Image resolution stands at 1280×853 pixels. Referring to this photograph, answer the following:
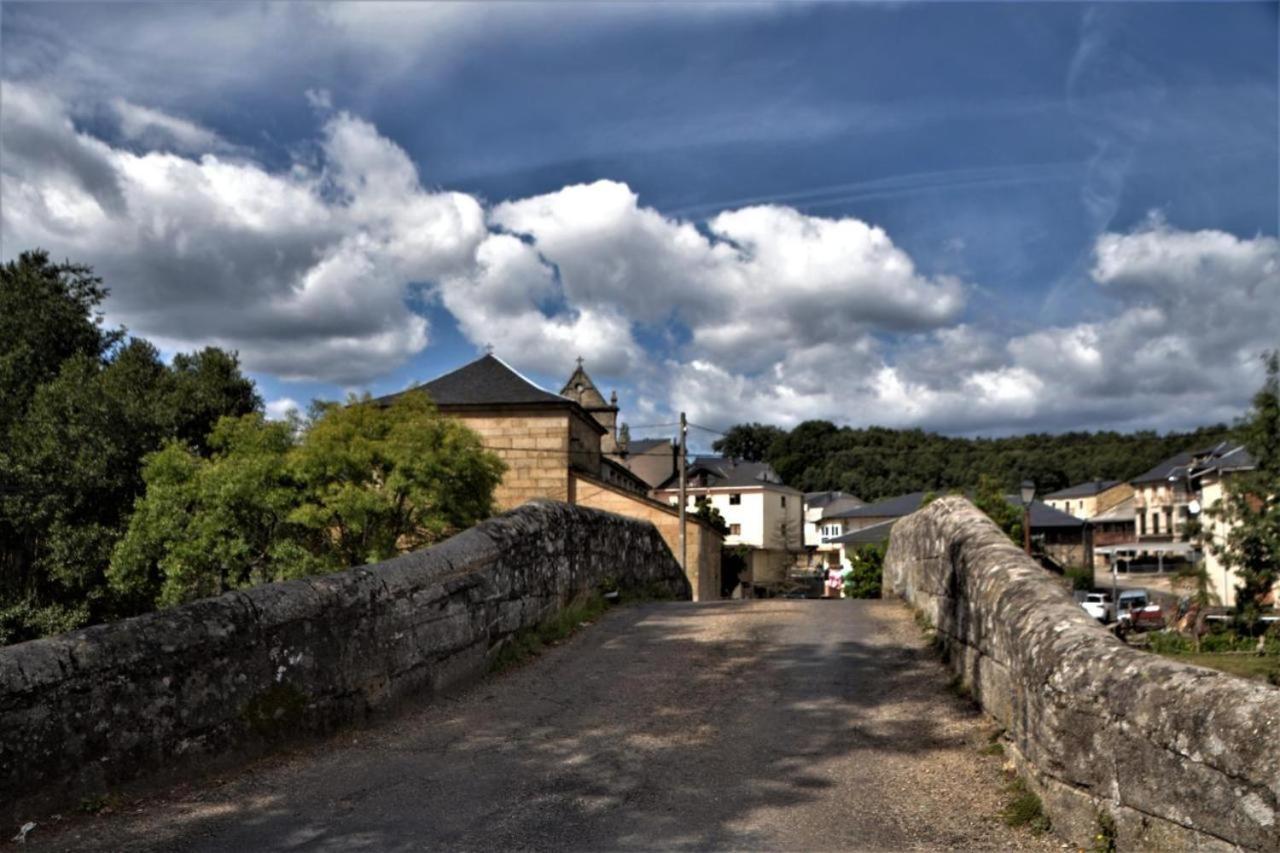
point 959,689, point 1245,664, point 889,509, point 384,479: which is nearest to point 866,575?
point 1245,664

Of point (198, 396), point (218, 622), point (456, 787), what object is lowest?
point (456, 787)

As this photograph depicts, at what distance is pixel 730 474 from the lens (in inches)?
3196

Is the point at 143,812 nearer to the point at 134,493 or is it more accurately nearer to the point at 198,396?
the point at 134,493

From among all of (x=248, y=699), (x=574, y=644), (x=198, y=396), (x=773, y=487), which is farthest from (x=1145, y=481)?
(x=248, y=699)

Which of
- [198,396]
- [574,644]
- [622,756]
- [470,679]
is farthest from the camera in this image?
[198,396]

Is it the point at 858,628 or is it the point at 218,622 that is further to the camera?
the point at 858,628

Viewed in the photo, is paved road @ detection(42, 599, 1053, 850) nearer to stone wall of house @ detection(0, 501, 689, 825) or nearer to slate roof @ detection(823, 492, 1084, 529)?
stone wall of house @ detection(0, 501, 689, 825)

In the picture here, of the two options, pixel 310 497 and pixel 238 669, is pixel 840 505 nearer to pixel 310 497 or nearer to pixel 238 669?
pixel 310 497

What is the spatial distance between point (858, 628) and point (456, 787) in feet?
20.1

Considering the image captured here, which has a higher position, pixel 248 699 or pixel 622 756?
pixel 248 699

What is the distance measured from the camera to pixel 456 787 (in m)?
5.68

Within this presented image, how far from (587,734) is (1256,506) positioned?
23530 millimetres

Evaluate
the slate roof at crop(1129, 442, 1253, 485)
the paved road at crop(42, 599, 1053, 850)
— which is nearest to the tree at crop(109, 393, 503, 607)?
the paved road at crop(42, 599, 1053, 850)

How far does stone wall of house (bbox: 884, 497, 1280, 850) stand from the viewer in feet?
11.3
